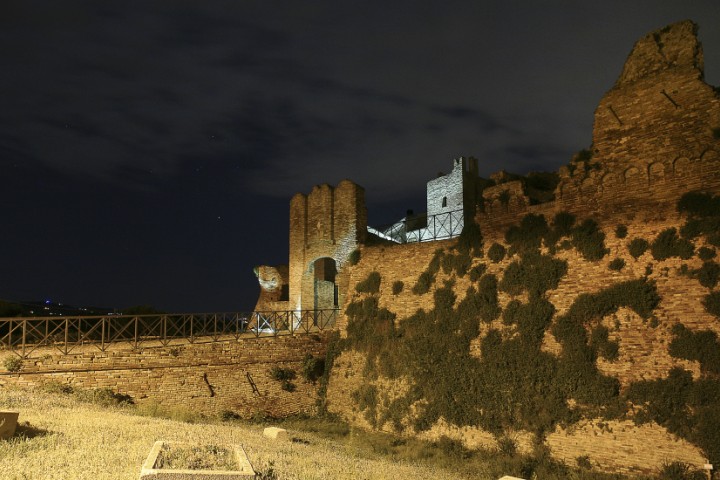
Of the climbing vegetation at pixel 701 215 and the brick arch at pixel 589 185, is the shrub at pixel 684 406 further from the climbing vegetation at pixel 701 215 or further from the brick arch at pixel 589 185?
the brick arch at pixel 589 185

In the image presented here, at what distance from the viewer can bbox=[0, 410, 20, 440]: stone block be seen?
8.03 m

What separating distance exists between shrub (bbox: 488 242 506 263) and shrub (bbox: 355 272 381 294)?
4252 millimetres

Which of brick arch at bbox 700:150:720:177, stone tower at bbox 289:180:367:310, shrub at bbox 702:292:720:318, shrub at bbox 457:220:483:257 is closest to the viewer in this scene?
shrub at bbox 702:292:720:318

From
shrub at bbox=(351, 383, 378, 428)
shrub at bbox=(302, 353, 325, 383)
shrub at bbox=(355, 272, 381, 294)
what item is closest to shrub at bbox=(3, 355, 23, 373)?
shrub at bbox=(302, 353, 325, 383)

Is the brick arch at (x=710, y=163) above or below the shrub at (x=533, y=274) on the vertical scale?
above

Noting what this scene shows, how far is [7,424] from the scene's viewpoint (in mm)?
8172

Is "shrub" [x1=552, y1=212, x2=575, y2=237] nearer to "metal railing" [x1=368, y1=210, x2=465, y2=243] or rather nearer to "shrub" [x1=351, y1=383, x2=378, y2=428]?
"shrub" [x1=351, y1=383, x2=378, y2=428]

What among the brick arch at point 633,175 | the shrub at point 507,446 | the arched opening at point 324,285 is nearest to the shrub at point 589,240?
the brick arch at point 633,175

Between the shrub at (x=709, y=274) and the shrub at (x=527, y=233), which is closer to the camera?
the shrub at (x=709, y=274)

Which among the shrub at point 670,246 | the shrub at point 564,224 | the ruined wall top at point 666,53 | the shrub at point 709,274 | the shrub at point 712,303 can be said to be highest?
the ruined wall top at point 666,53

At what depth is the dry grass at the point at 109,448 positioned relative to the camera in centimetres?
694

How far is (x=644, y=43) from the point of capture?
1390cm

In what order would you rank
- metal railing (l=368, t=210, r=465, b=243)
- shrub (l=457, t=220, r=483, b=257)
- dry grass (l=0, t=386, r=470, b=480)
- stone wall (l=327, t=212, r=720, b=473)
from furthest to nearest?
1. metal railing (l=368, t=210, r=465, b=243)
2. shrub (l=457, t=220, r=483, b=257)
3. stone wall (l=327, t=212, r=720, b=473)
4. dry grass (l=0, t=386, r=470, b=480)

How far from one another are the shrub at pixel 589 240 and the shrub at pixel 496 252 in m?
2.03
